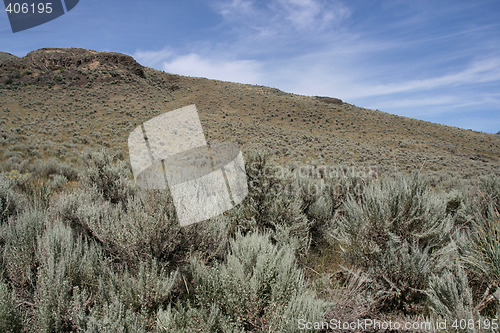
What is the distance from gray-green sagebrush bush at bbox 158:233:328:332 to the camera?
6.28 feet

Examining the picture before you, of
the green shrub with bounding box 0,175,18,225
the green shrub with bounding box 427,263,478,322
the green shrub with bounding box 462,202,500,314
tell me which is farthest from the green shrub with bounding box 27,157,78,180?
the green shrub with bounding box 462,202,500,314

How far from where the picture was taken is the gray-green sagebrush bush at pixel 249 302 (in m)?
1.92

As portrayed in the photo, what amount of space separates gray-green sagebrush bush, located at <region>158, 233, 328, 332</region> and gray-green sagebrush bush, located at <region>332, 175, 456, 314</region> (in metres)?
0.93

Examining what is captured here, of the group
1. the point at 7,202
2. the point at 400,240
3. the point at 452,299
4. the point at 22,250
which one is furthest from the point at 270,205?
the point at 7,202

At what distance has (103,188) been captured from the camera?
5.53 m

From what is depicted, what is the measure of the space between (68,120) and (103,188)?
27343 mm

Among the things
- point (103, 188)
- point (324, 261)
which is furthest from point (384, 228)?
point (103, 188)

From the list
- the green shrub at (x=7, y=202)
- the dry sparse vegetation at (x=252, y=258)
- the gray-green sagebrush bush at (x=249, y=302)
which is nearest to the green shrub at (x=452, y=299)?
the dry sparse vegetation at (x=252, y=258)

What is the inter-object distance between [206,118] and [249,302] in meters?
37.1

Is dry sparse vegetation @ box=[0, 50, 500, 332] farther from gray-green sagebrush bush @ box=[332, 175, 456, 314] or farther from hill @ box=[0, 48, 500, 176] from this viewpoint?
hill @ box=[0, 48, 500, 176]

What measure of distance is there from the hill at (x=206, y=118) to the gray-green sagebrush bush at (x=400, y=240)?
1591 cm

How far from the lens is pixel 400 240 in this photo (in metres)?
2.73

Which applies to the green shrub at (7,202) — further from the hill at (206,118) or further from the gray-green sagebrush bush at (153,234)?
the hill at (206,118)

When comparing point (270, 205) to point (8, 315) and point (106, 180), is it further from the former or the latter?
point (106, 180)
